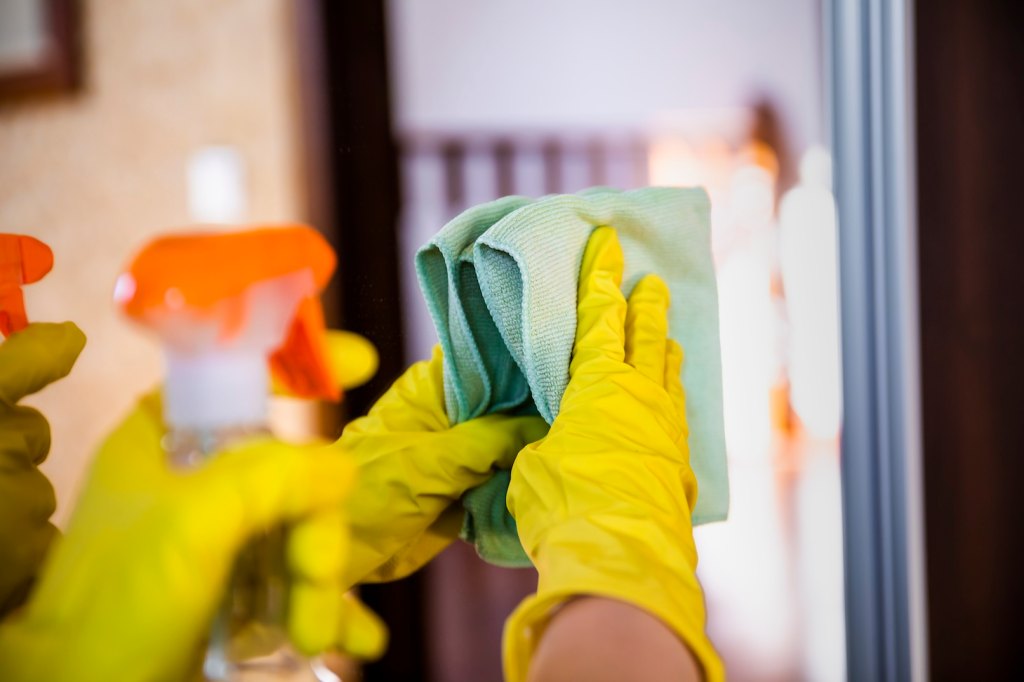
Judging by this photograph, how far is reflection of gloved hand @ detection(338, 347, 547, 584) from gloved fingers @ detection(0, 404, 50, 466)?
0.13 metres

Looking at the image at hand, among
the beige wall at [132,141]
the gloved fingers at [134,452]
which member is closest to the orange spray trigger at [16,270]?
the gloved fingers at [134,452]

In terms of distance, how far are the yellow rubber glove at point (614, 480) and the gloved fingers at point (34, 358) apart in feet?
0.64

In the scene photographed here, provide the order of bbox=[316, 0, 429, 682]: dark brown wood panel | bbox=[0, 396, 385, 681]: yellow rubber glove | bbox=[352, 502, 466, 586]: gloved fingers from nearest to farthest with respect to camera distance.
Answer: bbox=[0, 396, 385, 681]: yellow rubber glove, bbox=[352, 502, 466, 586]: gloved fingers, bbox=[316, 0, 429, 682]: dark brown wood panel

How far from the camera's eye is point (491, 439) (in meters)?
0.37

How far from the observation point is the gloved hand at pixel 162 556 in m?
0.18

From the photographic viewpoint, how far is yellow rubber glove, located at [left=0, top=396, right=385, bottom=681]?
0.18m

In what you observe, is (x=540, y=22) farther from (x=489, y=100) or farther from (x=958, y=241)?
(x=958, y=241)

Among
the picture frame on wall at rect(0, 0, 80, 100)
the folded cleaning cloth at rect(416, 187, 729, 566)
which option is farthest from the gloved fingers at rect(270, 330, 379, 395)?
the picture frame on wall at rect(0, 0, 80, 100)

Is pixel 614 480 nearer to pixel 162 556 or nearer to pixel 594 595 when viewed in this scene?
pixel 594 595

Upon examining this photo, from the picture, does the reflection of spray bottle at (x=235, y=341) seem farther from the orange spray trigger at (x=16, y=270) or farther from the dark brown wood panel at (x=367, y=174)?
the dark brown wood panel at (x=367, y=174)

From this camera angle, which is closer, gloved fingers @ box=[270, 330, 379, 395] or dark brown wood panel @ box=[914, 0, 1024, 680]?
gloved fingers @ box=[270, 330, 379, 395]

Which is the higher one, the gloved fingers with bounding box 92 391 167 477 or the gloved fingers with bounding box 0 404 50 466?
the gloved fingers with bounding box 92 391 167 477

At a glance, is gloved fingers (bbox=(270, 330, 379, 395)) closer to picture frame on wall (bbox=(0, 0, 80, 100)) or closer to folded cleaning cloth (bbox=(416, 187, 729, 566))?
folded cleaning cloth (bbox=(416, 187, 729, 566))

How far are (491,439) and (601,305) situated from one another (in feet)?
0.28
